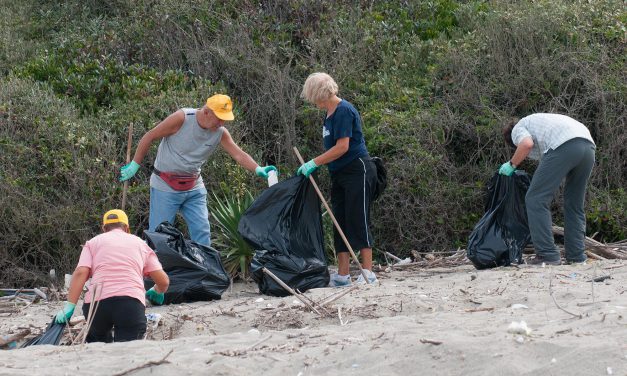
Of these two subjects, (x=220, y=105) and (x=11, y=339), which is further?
(x=220, y=105)

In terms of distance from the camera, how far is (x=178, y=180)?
295 inches

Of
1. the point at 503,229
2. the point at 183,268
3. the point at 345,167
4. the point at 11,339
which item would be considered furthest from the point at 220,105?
the point at 503,229

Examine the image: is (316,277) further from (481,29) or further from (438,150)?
(481,29)

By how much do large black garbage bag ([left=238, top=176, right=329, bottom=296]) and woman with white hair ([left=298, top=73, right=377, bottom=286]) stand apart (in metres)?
0.18

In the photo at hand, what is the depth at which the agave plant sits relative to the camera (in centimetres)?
840

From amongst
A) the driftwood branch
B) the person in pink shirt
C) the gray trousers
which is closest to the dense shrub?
the driftwood branch

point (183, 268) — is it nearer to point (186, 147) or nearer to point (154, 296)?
point (154, 296)

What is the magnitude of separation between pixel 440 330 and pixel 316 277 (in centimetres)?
245

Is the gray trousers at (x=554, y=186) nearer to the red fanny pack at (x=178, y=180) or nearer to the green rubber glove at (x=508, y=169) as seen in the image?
the green rubber glove at (x=508, y=169)

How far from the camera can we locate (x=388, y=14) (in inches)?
470

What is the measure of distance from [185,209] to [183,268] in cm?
65

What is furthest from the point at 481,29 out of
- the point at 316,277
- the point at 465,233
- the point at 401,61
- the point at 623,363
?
the point at 623,363

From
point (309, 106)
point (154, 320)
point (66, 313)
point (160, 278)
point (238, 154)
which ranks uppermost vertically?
point (309, 106)

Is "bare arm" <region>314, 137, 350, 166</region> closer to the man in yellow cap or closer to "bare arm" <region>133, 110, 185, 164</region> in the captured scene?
the man in yellow cap
